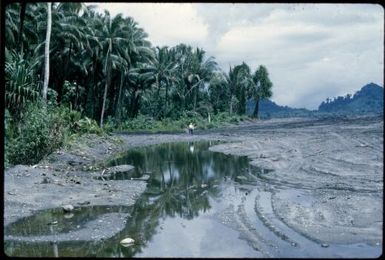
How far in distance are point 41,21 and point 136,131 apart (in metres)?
13.1

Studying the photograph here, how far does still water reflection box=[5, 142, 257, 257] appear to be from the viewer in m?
7.77

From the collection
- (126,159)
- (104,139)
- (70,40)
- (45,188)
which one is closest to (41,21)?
(70,40)

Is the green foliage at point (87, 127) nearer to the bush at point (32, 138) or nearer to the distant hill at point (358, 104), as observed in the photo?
the bush at point (32, 138)

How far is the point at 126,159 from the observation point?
20641 millimetres

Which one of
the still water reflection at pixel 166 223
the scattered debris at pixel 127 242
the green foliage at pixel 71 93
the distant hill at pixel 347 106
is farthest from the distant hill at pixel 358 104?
the scattered debris at pixel 127 242

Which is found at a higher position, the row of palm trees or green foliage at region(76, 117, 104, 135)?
the row of palm trees

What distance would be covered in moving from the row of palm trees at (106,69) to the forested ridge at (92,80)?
0.17 ft

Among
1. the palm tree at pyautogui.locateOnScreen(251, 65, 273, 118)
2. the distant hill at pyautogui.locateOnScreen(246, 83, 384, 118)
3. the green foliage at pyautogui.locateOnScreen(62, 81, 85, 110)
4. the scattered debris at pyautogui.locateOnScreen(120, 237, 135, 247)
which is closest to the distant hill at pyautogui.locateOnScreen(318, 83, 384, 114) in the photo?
the distant hill at pyautogui.locateOnScreen(246, 83, 384, 118)

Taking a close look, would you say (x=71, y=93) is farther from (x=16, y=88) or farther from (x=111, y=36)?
(x=16, y=88)

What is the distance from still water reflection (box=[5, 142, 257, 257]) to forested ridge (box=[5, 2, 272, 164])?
3.74 meters

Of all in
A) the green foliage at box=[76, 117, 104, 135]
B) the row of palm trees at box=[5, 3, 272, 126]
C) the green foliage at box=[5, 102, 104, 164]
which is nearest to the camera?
the green foliage at box=[5, 102, 104, 164]

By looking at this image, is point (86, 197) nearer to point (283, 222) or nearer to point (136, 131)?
point (283, 222)

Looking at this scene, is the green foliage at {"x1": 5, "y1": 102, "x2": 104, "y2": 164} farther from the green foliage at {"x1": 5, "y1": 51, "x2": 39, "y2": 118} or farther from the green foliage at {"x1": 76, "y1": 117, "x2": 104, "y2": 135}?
the green foliage at {"x1": 76, "y1": 117, "x2": 104, "y2": 135}

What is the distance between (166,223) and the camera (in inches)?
380
